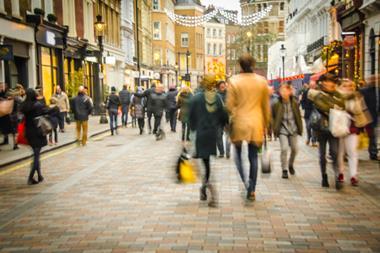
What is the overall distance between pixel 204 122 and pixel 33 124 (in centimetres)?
357

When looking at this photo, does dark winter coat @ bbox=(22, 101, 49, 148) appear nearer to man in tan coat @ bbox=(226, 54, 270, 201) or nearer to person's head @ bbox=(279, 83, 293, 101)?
man in tan coat @ bbox=(226, 54, 270, 201)

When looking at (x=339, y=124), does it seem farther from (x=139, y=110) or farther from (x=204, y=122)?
(x=139, y=110)

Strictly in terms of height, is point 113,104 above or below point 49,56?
below

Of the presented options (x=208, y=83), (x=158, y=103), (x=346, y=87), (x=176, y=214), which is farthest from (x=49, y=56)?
(x=176, y=214)

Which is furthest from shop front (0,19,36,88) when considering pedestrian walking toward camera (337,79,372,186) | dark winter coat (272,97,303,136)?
pedestrian walking toward camera (337,79,372,186)

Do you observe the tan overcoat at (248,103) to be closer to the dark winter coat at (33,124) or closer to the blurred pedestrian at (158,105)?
the dark winter coat at (33,124)

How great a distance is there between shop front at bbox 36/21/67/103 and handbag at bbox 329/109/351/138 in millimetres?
18180

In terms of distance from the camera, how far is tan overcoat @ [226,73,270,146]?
782 cm

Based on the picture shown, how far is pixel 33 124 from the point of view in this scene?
10.2m

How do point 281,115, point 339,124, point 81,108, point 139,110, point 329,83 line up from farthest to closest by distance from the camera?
1. point 139,110
2. point 81,108
3. point 281,115
4. point 329,83
5. point 339,124

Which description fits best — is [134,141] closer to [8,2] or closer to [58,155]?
[58,155]

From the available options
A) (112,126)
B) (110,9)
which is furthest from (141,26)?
(112,126)

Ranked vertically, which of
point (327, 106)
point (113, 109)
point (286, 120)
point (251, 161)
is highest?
point (327, 106)

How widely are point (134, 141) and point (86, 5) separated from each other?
19.2m
